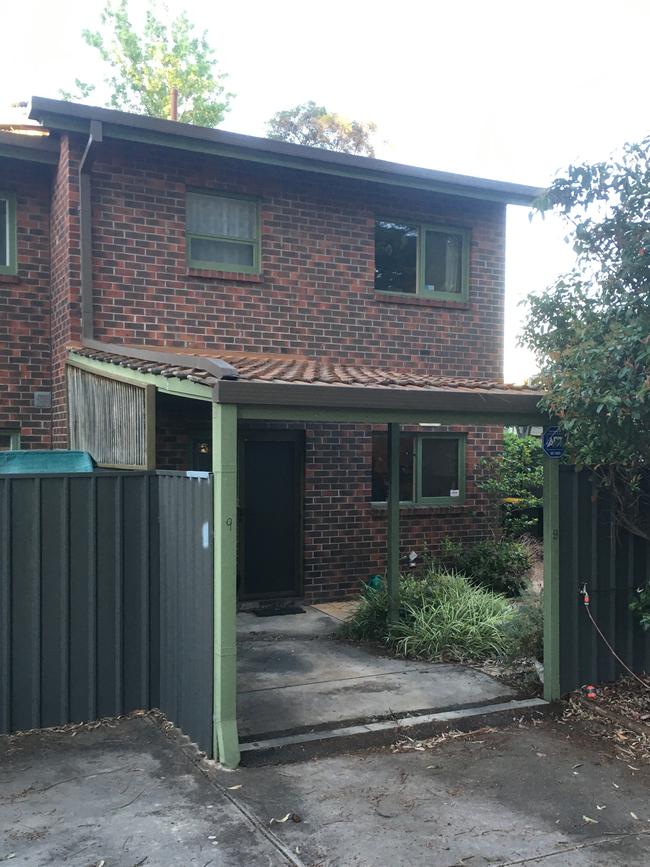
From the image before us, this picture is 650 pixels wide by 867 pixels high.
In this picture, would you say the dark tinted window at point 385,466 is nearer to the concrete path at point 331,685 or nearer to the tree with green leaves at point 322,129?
the concrete path at point 331,685

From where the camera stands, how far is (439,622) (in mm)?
8000

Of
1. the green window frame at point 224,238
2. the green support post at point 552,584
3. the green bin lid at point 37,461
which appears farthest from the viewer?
the green window frame at point 224,238

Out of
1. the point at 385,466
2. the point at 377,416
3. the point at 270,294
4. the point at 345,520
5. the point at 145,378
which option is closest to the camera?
the point at 377,416

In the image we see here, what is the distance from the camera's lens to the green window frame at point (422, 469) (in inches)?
425

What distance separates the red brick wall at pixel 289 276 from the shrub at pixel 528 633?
14.1 feet

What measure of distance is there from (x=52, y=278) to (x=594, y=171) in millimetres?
6304

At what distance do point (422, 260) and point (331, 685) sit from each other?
6229 millimetres

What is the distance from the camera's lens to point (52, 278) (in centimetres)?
943

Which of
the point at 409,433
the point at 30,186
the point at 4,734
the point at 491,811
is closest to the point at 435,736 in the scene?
the point at 491,811

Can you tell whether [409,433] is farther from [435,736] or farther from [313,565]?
[435,736]

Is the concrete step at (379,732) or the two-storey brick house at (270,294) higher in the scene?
the two-storey brick house at (270,294)

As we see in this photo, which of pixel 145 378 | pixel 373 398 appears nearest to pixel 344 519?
pixel 145 378

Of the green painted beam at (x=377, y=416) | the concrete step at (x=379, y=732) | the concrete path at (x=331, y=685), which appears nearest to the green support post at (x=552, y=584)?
the concrete step at (x=379, y=732)

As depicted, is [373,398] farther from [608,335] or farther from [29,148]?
[29,148]
